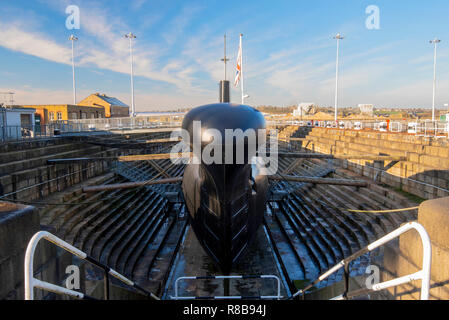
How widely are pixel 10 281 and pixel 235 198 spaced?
6307 millimetres

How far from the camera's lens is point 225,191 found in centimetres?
857

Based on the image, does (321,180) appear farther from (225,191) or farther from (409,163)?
(225,191)

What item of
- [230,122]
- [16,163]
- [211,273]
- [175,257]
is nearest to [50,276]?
[230,122]

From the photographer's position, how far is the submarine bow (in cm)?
770

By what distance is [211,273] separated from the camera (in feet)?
40.5

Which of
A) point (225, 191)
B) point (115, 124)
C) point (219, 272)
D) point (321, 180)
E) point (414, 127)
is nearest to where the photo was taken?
point (225, 191)

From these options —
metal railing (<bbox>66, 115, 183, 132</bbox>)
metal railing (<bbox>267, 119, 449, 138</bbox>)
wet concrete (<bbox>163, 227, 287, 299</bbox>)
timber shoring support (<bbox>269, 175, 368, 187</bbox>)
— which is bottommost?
wet concrete (<bbox>163, 227, 287, 299</bbox>)

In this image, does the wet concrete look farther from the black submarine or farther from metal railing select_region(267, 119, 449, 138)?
metal railing select_region(267, 119, 449, 138)

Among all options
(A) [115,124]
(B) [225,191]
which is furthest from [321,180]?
(A) [115,124]

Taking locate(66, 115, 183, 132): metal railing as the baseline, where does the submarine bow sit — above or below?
below

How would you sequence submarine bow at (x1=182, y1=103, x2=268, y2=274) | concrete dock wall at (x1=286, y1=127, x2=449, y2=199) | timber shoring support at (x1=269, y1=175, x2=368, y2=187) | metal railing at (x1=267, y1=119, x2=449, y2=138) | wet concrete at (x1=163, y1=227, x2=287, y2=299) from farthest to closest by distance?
metal railing at (x1=267, y1=119, x2=449, y2=138) → timber shoring support at (x1=269, y1=175, x2=368, y2=187) → concrete dock wall at (x1=286, y1=127, x2=449, y2=199) → wet concrete at (x1=163, y1=227, x2=287, y2=299) → submarine bow at (x1=182, y1=103, x2=268, y2=274)

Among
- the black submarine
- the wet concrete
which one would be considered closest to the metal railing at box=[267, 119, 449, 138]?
the wet concrete

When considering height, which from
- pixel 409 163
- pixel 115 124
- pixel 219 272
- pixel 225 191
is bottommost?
pixel 219 272

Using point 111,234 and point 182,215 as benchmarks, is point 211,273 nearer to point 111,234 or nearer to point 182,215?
point 111,234
